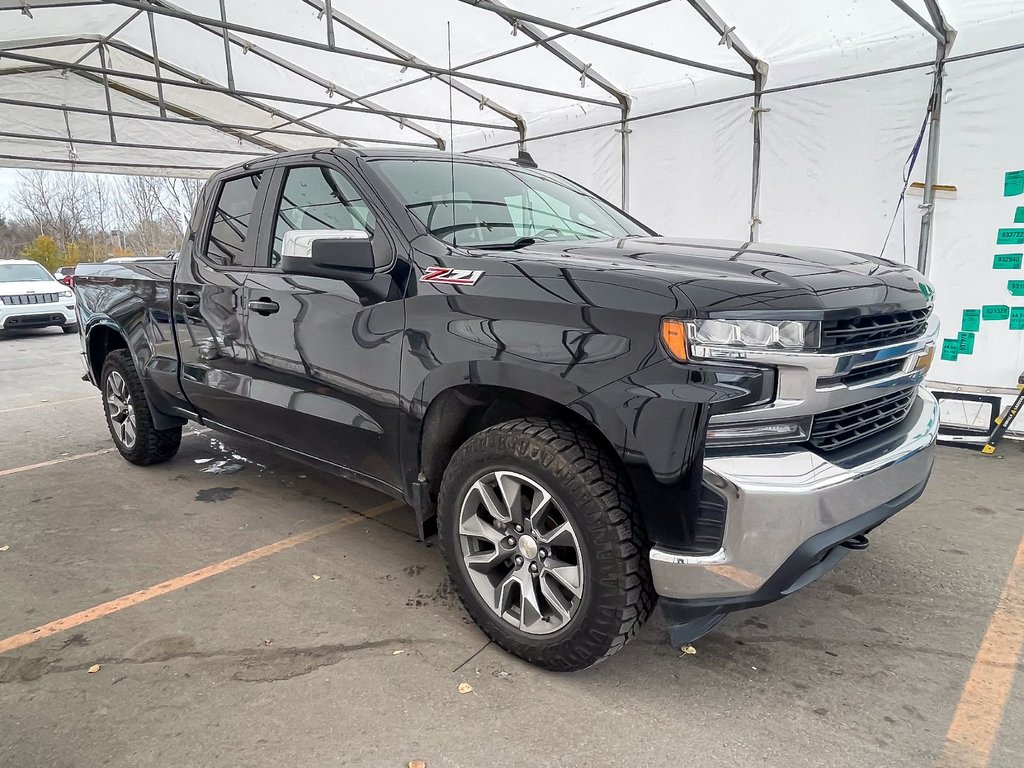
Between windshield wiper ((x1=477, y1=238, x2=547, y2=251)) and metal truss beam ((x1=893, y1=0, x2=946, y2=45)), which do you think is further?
metal truss beam ((x1=893, y1=0, x2=946, y2=45))

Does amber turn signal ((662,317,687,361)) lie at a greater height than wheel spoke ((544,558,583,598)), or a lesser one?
greater

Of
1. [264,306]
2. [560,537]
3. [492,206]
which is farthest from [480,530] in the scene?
[264,306]

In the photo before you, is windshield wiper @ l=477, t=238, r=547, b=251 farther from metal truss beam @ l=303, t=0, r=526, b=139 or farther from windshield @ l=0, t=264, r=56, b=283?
windshield @ l=0, t=264, r=56, b=283

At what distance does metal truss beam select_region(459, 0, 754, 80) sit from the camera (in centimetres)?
659

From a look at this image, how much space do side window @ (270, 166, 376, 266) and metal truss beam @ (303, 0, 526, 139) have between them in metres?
4.52

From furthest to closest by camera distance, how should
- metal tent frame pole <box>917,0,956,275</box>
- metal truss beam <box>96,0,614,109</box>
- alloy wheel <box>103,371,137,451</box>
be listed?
metal truss beam <box>96,0,614,109</box> < metal tent frame pole <box>917,0,956,275</box> < alloy wheel <box>103,371,137,451</box>

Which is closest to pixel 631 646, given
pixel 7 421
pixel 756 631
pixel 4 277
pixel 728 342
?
pixel 756 631

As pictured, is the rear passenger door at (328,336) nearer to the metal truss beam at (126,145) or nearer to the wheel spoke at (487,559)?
the wheel spoke at (487,559)

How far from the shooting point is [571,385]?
6.98 ft

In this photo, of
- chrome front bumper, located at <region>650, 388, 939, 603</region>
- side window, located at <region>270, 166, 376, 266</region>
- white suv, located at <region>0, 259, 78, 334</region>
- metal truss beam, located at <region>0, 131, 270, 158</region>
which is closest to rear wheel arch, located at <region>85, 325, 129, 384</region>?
side window, located at <region>270, 166, 376, 266</region>

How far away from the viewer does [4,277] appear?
12812 millimetres

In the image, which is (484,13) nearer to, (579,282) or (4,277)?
(579,282)

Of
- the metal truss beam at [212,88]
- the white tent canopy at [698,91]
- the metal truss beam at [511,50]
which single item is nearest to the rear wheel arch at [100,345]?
the white tent canopy at [698,91]

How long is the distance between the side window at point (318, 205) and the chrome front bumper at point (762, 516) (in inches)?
68.6
